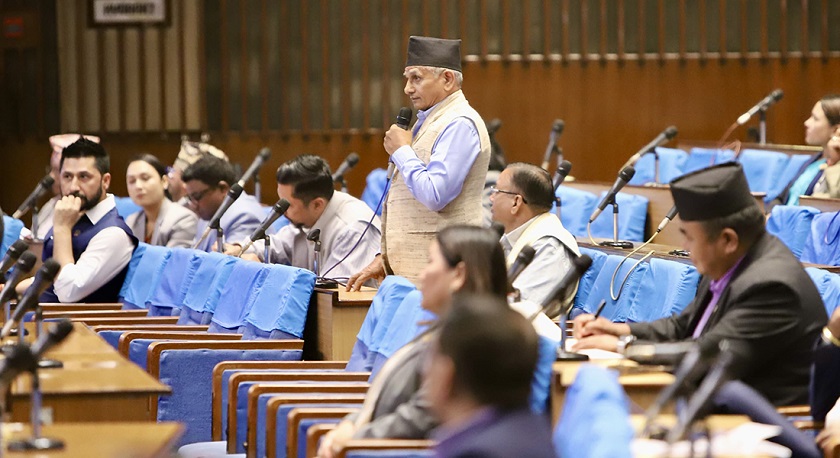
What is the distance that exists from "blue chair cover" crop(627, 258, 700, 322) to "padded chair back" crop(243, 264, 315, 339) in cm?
119

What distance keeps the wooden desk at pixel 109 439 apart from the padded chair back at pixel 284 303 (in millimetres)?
1983

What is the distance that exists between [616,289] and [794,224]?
5.21ft

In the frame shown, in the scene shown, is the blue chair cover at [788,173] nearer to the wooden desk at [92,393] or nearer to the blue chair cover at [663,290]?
the blue chair cover at [663,290]

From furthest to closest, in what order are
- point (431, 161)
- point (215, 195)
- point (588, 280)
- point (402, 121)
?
1. point (215, 195)
2. point (588, 280)
3. point (402, 121)
4. point (431, 161)

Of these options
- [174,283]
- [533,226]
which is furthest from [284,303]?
[174,283]

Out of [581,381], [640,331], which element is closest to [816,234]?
[640,331]

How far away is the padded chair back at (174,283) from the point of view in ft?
19.2

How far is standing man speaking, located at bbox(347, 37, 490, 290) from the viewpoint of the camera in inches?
186

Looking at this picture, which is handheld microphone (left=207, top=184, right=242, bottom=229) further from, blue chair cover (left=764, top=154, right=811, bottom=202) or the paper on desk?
the paper on desk

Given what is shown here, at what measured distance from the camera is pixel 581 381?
8.36 feet

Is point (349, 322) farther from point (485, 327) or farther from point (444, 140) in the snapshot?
point (485, 327)

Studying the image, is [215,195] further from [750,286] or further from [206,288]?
[750,286]

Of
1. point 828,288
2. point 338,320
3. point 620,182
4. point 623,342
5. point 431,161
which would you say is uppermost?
point 431,161

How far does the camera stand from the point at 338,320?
491 centimetres
